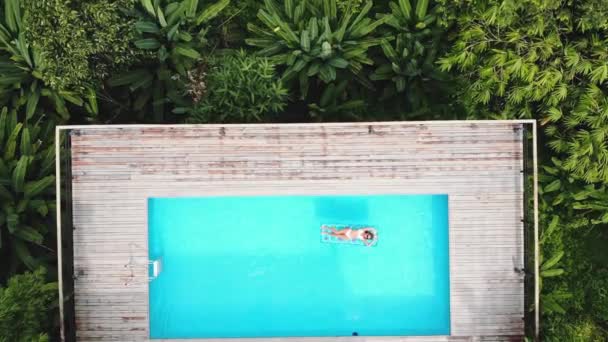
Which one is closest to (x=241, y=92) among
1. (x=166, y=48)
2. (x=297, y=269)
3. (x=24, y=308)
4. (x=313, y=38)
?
(x=313, y=38)

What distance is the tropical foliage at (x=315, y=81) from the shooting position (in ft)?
19.2

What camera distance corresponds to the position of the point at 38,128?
22.5 ft

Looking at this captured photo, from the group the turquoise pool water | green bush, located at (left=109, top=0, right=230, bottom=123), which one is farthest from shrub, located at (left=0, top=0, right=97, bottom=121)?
the turquoise pool water

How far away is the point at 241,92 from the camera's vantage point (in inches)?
260

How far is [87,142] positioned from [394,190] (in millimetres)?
4239

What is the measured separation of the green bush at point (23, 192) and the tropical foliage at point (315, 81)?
0.08ft

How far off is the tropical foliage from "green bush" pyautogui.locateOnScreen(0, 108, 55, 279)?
0.02 metres

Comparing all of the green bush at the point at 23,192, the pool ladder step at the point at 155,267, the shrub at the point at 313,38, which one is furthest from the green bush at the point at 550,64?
the green bush at the point at 23,192

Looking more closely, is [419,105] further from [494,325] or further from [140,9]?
[140,9]

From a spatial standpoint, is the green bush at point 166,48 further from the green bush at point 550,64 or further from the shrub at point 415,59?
the green bush at point 550,64

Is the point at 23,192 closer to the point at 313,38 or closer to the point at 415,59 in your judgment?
the point at 313,38

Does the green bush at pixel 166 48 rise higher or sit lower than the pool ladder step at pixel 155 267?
higher

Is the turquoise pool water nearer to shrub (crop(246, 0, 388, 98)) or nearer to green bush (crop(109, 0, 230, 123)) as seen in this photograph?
green bush (crop(109, 0, 230, 123))

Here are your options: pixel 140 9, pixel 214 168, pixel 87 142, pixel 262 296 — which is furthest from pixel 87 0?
pixel 262 296
